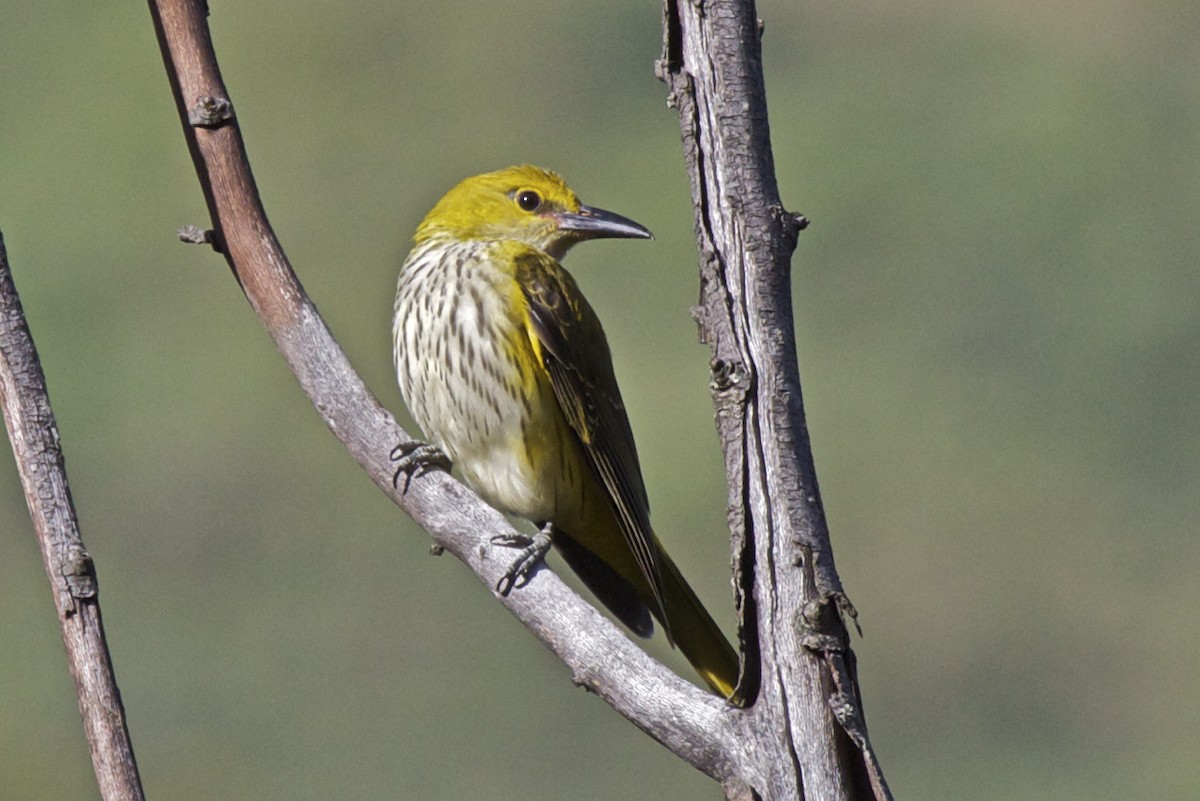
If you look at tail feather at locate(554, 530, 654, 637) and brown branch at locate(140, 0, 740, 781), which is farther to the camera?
tail feather at locate(554, 530, 654, 637)

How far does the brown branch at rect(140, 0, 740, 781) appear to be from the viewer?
2748mm

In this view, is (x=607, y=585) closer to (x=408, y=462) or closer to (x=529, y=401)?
(x=529, y=401)

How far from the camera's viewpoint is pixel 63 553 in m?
2.21

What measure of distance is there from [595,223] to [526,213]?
0.72 ft

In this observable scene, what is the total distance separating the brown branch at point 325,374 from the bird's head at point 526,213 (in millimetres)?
1638

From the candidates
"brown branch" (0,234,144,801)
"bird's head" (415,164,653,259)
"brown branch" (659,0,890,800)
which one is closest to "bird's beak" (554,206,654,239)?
"bird's head" (415,164,653,259)

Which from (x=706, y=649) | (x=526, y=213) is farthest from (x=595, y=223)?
(x=706, y=649)

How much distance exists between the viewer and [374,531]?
9.61 m

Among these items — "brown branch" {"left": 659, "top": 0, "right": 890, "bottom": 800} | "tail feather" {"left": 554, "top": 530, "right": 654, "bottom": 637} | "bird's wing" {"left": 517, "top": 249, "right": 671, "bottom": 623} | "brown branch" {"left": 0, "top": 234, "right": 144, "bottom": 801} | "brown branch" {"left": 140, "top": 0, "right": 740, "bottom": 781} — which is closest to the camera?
"brown branch" {"left": 0, "top": 234, "right": 144, "bottom": 801}

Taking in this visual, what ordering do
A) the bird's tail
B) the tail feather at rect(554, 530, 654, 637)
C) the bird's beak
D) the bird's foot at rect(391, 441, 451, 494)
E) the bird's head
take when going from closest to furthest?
the bird's foot at rect(391, 441, 451, 494), the bird's tail, the tail feather at rect(554, 530, 654, 637), the bird's beak, the bird's head

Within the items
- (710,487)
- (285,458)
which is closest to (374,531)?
(285,458)

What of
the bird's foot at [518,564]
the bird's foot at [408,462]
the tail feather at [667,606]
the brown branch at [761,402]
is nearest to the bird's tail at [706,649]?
the tail feather at [667,606]

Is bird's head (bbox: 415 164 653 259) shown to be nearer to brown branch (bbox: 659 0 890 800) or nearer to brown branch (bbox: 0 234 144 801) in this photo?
brown branch (bbox: 659 0 890 800)

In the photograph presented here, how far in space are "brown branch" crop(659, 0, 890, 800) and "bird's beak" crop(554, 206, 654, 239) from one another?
6.83 ft
